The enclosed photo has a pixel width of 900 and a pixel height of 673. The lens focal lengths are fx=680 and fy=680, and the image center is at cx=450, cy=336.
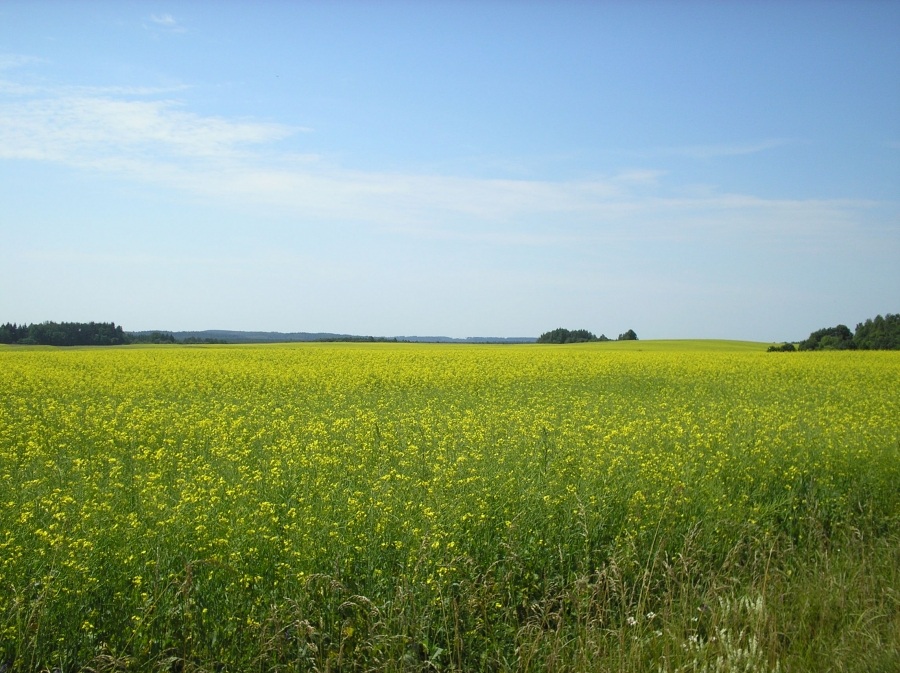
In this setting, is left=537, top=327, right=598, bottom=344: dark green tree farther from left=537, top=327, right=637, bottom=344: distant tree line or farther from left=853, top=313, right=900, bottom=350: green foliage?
left=853, top=313, right=900, bottom=350: green foliage

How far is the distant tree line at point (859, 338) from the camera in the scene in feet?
154

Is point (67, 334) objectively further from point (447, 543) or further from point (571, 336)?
point (447, 543)

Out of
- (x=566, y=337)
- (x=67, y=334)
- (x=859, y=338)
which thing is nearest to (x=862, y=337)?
(x=859, y=338)

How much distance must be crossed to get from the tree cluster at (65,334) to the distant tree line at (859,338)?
54.5 meters

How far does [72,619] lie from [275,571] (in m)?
1.38

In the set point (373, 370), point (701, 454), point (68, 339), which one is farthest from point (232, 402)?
point (68, 339)

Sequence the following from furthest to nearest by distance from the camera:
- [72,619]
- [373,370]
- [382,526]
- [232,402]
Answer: [373,370] → [232,402] → [382,526] → [72,619]

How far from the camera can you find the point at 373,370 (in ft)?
73.3

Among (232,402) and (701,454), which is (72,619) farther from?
(232,402)

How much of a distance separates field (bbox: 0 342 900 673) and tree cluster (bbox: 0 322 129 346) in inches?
2075

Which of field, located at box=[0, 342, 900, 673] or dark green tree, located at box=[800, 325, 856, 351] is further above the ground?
dark green tree, located at box=[800, 325, 856, 351]

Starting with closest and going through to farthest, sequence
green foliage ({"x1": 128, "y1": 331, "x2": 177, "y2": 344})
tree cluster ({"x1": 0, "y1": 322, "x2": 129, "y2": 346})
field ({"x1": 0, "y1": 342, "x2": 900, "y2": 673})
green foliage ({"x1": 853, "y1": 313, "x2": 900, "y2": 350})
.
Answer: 1. field ({"x1": 0, "y1": 342, "x2": 900, "y2": 673})
2. green foliage ({"x1": 853, "y1": 313, "x2": 900, "y2": 350})
3. tree cluster ({"x1": 0, "y1": 322, "x2": 129, "y2": 346})
4. green foliage ({"x1": 128, "y1": 331, "x2": 177, "y2": 344})

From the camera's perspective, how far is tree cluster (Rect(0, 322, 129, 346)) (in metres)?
57.9

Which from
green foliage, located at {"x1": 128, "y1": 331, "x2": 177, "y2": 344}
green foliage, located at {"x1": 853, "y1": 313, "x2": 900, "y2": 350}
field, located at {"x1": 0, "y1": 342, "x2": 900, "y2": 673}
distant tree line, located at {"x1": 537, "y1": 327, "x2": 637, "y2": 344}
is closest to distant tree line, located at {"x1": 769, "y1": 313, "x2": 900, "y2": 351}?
green foliage, located at {"x1": 853, "y1": 313, "x2": 900, "y2": 350}
